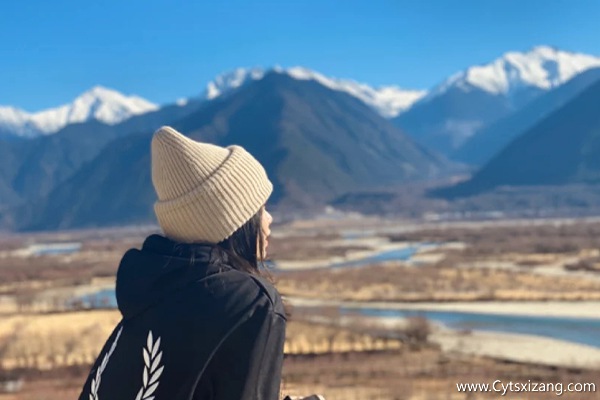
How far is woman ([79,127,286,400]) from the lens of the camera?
2.02 m

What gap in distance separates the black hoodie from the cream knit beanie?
0.32 feet

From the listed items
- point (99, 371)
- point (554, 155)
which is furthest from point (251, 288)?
point (554, 155)

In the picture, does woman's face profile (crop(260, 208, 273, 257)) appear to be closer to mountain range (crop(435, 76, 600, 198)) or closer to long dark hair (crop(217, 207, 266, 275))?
long dark hair (crop(217, 207, 266, 275))

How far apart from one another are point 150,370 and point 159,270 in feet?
0.87

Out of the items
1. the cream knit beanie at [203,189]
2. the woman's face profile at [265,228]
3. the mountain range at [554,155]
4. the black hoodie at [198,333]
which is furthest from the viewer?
the mountain range at [554,155]

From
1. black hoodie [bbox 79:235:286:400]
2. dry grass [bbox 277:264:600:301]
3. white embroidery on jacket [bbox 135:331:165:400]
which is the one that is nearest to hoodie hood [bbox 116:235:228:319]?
black hoodie [bbox 79:235:286:400]

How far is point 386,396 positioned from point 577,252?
4250 cm

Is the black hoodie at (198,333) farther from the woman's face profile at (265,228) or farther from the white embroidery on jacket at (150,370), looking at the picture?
the woman's face profile at (265,228)

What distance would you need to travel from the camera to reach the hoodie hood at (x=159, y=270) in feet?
6.93

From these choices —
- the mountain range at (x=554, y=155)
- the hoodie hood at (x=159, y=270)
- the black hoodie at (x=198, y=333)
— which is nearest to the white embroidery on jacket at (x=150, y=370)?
the black hoodie at (x=198, y=333)

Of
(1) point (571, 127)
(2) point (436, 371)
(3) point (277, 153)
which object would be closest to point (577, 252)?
(2) point (436, 371)

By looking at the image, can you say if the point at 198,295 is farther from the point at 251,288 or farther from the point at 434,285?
the point at 434,285

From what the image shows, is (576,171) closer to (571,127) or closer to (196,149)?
(571,127)

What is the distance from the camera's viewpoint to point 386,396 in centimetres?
1506
